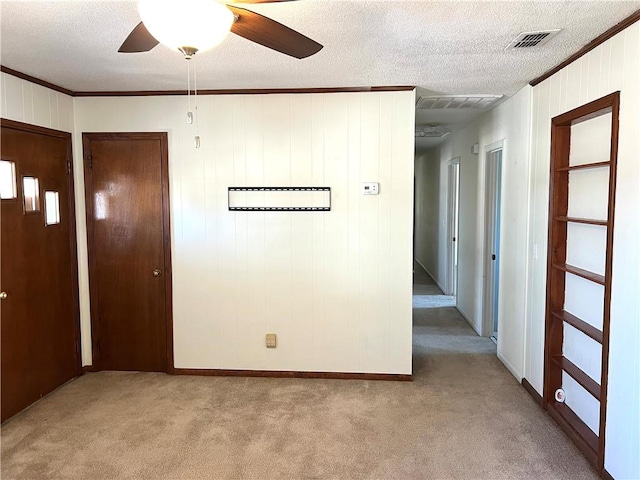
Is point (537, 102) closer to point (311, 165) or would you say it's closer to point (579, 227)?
point (579, 227)

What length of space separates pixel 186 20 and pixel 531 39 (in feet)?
6.31

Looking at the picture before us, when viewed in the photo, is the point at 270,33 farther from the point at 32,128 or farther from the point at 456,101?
the point at 456,101

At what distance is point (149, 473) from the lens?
2.50 m

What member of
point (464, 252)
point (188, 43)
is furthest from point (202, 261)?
point (464, 252)

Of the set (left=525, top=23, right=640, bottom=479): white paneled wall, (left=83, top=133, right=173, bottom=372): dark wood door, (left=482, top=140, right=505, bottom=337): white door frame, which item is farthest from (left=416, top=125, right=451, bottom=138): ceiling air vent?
(left=83, top=133, right=173, bottom=372): dark wood door

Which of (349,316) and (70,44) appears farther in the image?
(349,316)

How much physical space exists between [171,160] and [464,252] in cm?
379

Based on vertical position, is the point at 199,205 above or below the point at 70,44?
below

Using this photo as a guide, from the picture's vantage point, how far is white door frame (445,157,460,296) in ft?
21.9

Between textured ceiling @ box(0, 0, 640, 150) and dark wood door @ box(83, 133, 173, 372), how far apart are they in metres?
0.55

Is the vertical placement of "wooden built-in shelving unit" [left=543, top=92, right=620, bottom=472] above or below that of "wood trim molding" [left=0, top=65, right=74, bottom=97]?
below

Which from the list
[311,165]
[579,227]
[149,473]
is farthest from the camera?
[311,165]

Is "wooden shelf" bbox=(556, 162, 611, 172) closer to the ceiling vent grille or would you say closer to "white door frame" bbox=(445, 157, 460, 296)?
the ceiling vent grille

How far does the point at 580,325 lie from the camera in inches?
109
